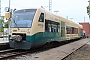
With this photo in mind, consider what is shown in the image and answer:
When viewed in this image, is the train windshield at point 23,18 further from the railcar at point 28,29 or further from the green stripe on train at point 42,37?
the green stripe on train at point 42,37

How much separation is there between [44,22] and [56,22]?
3642 mm

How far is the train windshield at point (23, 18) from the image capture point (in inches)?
542

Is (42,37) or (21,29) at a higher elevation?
(21,29)

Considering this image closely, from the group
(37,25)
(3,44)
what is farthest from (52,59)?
(3,44)

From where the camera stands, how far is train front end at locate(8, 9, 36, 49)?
1336 cm

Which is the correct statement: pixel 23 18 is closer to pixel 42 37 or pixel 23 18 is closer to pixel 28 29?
pixel 28 29

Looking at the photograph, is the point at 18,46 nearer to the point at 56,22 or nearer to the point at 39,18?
the point at 39,18

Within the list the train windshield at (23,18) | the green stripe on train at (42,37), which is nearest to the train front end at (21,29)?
the train windshield at (23,18)

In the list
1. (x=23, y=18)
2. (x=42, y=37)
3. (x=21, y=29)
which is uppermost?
(x=23, y=18)

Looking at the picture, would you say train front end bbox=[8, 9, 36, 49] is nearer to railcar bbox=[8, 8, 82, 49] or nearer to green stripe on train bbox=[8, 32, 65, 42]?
railcar bbox=[8, 8, 82, 49]

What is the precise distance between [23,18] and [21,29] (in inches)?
34.4

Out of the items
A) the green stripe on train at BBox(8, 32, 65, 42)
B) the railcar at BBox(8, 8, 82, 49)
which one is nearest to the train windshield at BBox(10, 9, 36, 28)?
the railcar at BBox(8, 8, 82, 49)

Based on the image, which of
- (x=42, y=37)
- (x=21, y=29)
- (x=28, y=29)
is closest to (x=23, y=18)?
(x=21, y=29)

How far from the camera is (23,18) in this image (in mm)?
14125
